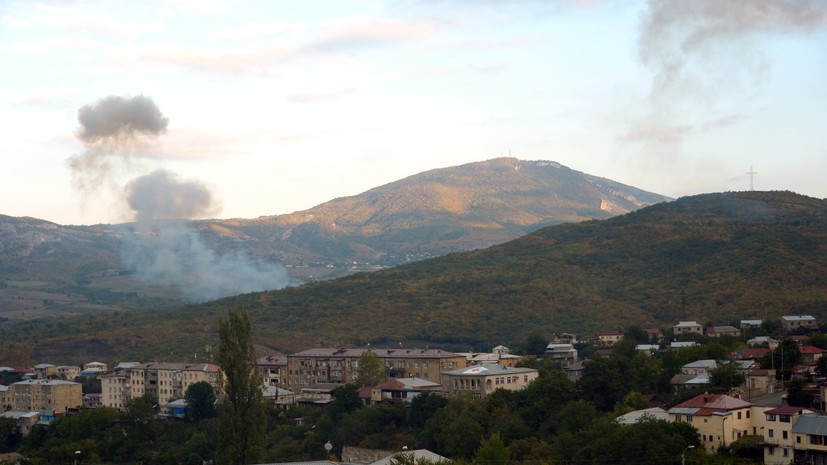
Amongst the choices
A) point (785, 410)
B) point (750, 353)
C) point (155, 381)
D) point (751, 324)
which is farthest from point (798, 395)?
point (155, 381)

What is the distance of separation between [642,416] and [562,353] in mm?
31488

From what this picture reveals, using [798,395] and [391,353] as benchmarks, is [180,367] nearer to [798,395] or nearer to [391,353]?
[391,353]

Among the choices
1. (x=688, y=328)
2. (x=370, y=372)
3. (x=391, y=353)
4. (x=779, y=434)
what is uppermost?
(x=688, y=328)

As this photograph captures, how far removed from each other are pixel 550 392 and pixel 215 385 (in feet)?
92.6

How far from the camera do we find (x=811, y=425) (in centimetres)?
4147

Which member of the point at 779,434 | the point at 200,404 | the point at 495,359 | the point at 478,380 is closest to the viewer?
the point at 779,434

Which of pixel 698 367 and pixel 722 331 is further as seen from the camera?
pixel 722 331

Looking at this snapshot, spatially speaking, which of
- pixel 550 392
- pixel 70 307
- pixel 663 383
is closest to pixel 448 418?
pixel 550 392

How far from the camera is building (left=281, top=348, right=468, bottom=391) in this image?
72.4 meters

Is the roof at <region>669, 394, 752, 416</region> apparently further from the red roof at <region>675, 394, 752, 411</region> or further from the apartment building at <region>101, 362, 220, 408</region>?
the apartment building at <region>101, 362, 220, 408</region>

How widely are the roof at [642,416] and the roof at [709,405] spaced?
0.49 m

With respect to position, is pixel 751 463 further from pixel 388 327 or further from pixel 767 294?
pixel 388 327

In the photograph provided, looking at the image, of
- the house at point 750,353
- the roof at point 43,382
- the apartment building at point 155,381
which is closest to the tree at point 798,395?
the house at point 750,353

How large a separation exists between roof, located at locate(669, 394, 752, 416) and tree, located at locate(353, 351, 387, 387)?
86.5ft
